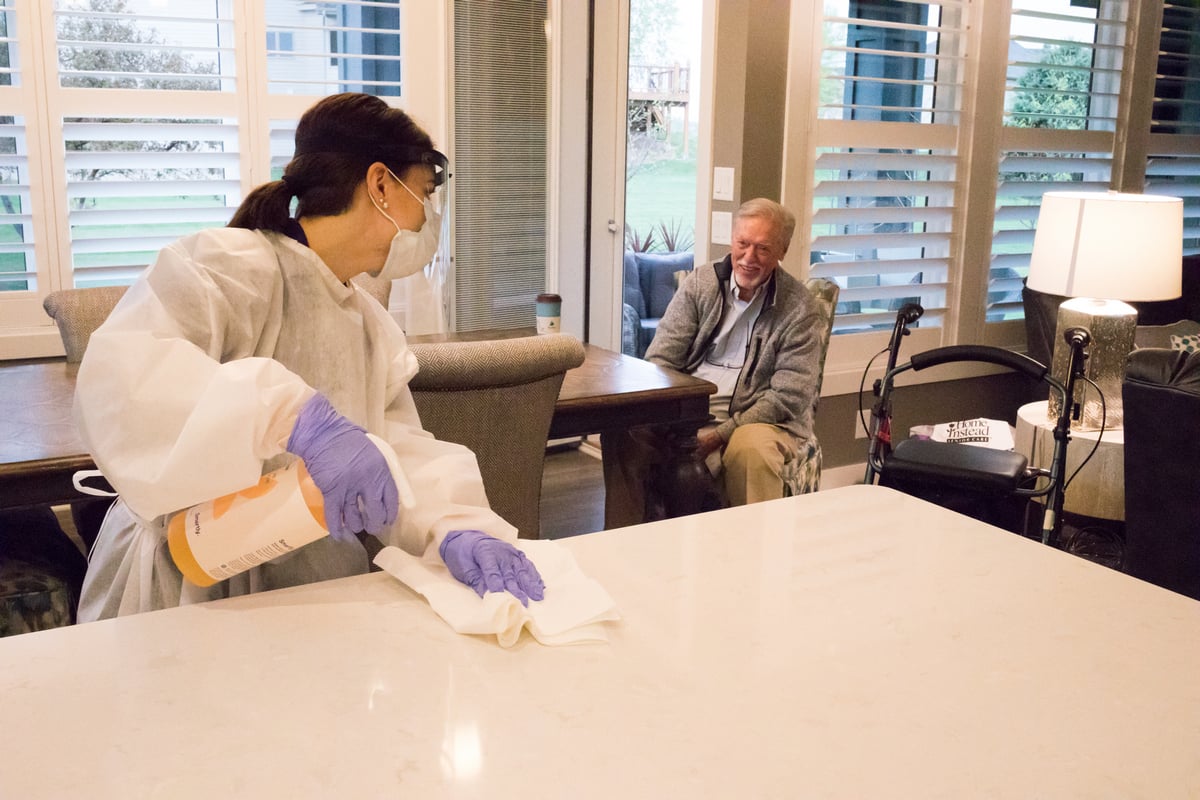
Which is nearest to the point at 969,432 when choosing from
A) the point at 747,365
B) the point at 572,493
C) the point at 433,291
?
the point at 747,365

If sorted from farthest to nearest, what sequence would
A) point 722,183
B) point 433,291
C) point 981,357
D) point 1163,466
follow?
point 433,291
point 722,183
point 981,357
point 1163,466

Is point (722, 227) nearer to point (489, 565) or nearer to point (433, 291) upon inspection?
point (433, 291)

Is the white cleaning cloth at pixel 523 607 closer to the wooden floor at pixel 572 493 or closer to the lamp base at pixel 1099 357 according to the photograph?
the wooden floor at pixel 572 493

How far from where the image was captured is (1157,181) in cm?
507

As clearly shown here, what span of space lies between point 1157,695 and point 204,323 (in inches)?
46.7

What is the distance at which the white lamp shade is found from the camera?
335 centimetres

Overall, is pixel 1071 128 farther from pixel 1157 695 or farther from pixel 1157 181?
pixel 1157 695

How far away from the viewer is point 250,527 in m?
1.22

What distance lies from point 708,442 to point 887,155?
151cm

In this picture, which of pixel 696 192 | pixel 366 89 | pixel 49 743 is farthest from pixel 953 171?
pixel 49 743

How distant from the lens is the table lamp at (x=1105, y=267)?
3.35 meters

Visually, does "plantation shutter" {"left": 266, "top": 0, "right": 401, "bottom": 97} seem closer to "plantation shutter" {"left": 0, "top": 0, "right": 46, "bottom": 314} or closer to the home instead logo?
"plantation shutter" {"left": 0, "top": 0, "right": 46, "bottom": 314}

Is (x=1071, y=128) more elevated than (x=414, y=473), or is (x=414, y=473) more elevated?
(x=1071, y=128)

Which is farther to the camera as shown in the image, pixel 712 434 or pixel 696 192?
pixel 696 192
